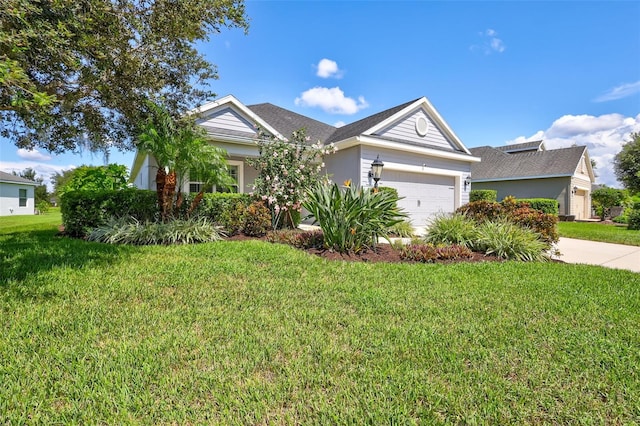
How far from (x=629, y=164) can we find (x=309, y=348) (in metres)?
33.7

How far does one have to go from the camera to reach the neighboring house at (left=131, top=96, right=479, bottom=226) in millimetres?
10703

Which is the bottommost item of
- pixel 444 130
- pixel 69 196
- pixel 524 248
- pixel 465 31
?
pixel 524 248

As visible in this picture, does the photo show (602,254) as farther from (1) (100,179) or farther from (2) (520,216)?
(1) (100,179)

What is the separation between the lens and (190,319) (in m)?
2.94

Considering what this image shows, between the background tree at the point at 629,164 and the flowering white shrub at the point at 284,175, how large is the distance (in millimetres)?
27421

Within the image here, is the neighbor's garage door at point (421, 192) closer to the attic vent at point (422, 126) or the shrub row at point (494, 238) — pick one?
the attic vent at point (422, 126)

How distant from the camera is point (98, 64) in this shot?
440 centimetres

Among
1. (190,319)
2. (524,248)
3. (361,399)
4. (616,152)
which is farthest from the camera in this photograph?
(616,152)

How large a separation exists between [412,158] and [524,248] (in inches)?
282

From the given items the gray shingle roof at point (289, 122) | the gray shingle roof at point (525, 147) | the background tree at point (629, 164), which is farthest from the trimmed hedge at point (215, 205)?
the background tree at point (629, 164)

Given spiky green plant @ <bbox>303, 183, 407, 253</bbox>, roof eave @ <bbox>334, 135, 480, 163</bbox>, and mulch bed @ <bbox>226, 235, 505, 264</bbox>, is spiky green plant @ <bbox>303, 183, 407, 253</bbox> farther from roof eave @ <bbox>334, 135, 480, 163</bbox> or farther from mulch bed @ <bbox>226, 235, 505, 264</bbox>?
roof eave @ <bbox>334, 135, 480, 163</bbox>

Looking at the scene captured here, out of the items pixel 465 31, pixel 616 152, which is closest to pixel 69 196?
pixel 465 31

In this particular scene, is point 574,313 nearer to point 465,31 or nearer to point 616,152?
point 465,31

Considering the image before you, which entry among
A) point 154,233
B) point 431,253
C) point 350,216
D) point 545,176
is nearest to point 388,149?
point 350,216
